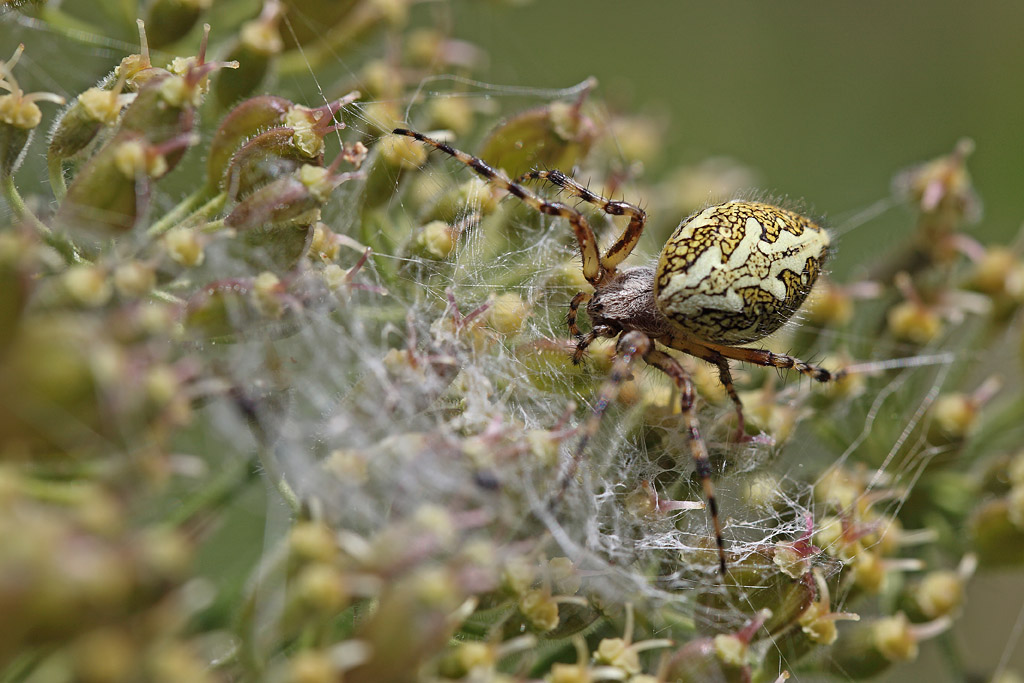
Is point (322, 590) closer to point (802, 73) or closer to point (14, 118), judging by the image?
point (14, 118)

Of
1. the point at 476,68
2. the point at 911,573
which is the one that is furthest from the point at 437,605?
the point at 476,68

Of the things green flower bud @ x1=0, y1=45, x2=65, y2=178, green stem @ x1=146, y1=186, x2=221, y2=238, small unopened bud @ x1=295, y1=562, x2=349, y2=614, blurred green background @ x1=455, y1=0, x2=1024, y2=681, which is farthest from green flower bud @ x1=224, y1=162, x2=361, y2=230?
blurred green background @ x1=455, y1=0, x2=1024, y2=681

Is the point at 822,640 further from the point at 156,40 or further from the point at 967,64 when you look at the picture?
the point at 967,64

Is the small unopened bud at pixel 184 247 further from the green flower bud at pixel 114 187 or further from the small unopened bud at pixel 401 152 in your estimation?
the small unopened bud at pixel 401 152

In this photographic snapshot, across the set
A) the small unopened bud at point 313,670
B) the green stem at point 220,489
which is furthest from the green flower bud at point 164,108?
the small unopened bud at point 313,670

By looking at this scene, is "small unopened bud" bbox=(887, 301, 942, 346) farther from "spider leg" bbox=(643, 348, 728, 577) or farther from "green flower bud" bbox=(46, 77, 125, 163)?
"green flower bud" bbox=(46, 77, 125, 163)

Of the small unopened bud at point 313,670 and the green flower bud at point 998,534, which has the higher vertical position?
the small unopened bud at point 313,670

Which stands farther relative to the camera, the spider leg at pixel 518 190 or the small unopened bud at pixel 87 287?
the spider leg at pixel 518 190

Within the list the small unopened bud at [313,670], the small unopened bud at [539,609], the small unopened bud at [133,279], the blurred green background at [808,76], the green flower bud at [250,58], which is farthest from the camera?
the blurred green background at [808,76]
